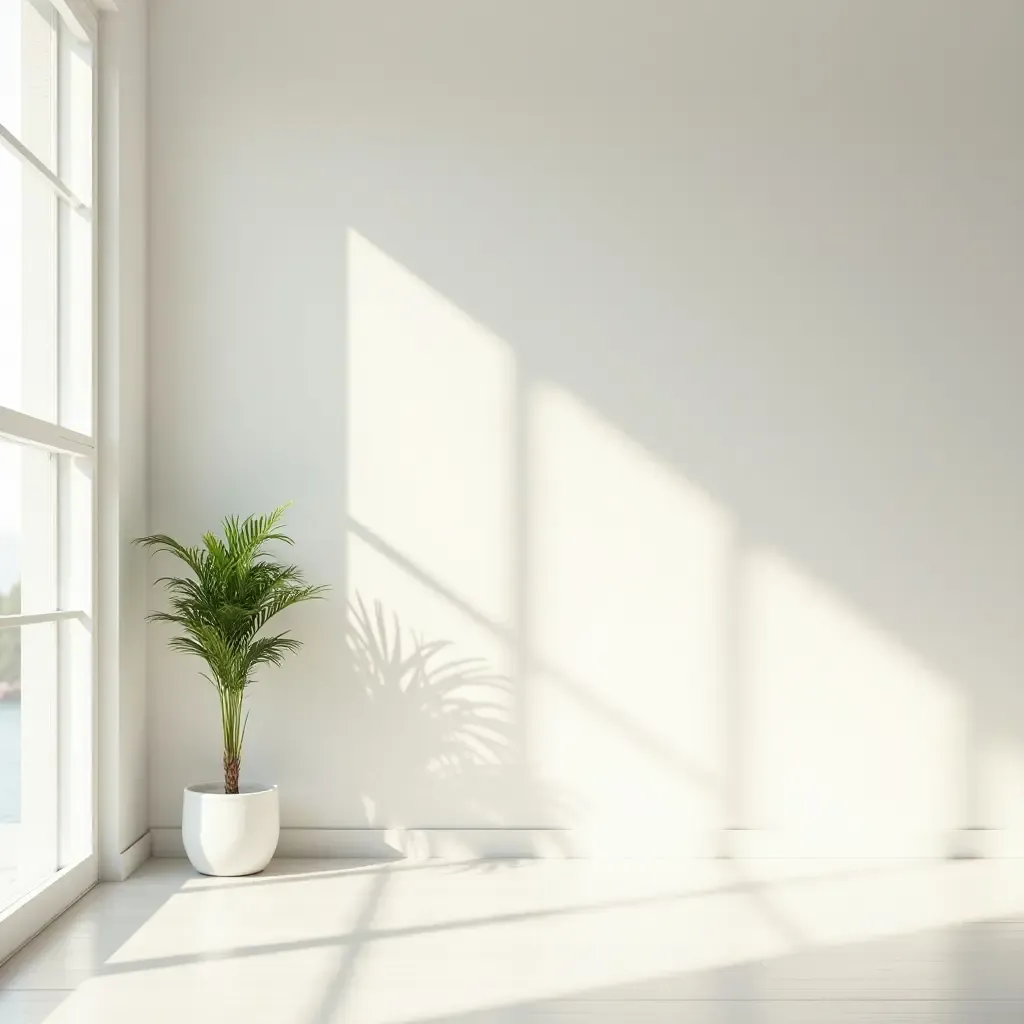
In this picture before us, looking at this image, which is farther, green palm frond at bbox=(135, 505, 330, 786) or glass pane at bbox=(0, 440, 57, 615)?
green palm frond at bbox=(135, 505, 330, 786)

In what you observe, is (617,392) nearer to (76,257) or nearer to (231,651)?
(231,651)

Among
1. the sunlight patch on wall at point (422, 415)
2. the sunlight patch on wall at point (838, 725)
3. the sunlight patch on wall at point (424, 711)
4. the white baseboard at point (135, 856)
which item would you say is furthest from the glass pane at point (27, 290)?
the sunlight patch on wall at point (838, 725)

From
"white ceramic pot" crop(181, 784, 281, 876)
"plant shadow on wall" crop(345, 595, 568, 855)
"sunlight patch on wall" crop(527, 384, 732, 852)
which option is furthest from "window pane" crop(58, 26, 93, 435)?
"sunlight patch on wall" crop(527, 384, 732, 852)

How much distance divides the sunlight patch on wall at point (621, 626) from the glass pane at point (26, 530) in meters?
1.56

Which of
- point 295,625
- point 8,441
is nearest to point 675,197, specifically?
point 295,625

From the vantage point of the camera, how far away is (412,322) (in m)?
4.01

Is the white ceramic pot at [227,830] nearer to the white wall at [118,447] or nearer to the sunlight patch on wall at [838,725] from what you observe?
the white wall at [118,447]

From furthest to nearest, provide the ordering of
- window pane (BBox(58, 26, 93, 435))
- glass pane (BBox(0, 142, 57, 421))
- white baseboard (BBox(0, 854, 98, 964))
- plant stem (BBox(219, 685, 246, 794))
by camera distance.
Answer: plant stem (BBox(219, 685, 246, 794))
window pane (BBox(58, 26, 93, 435))
glass pane (BBox(0, 142, 57, 421))
white baseboard (BBox(0, 854, 98, 964))

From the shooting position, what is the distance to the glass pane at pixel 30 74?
3.13 metres

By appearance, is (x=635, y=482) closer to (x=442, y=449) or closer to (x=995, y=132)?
(x=442, y=449)

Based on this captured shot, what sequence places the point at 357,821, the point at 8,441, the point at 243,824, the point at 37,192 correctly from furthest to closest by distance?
the point at 357,821
the point at 243,824
the point at 37,192
the point at 8,441

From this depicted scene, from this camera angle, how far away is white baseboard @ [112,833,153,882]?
3.60 meters

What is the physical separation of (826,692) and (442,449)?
1585mm

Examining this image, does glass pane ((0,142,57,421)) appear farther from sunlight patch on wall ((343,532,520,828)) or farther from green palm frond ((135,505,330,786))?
sunlight patch on wall ((343,532,520,828))
